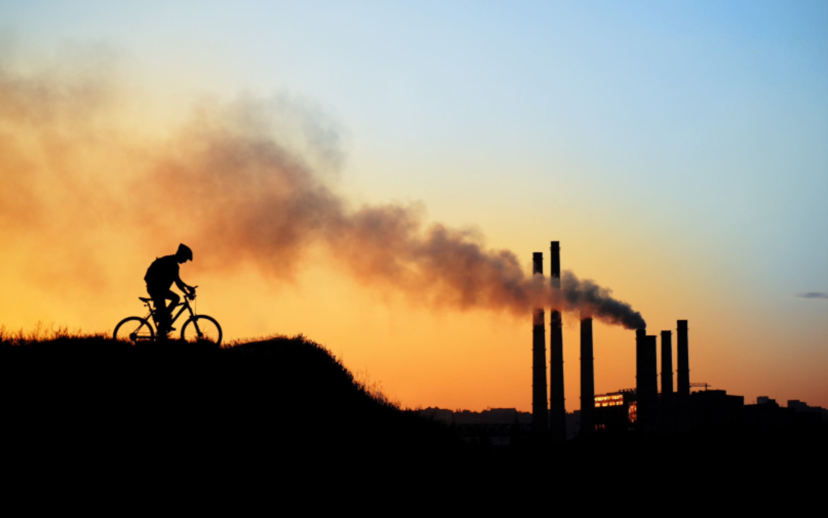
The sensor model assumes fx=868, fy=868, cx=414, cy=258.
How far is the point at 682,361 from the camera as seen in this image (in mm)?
68750

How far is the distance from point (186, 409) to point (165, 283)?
482 centimetres

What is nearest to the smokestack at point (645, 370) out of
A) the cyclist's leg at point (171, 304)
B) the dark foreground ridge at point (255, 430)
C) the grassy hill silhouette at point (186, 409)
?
the dark foreground ridge at point (255, 430)

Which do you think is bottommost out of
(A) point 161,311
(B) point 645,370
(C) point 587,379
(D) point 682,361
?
(A) point 161,311

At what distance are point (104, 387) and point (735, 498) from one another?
12.3 metres

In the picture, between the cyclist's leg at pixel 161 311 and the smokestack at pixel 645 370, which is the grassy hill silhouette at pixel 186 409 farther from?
the smokestack at pixel 645 370

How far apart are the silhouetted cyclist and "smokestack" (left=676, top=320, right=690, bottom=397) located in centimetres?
5404

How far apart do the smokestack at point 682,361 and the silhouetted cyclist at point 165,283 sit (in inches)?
2128

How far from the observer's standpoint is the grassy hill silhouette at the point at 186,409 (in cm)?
1441

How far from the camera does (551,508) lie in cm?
1697

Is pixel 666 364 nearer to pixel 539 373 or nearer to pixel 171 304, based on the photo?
pixel 539 373

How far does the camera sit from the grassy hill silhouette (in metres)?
14.4

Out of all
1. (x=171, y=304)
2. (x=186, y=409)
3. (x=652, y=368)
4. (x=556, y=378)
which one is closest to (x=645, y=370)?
(x=652, y=368)

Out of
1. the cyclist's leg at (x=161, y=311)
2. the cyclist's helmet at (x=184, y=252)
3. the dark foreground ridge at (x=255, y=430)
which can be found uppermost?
the cyclist's helmet at (x=184, y=252)

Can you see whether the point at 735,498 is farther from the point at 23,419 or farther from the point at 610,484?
the point at 23,419
